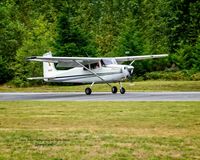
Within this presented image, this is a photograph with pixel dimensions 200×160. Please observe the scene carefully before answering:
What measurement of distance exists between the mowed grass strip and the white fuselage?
14.4m

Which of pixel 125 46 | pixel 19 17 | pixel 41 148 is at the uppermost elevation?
pixel 19 17

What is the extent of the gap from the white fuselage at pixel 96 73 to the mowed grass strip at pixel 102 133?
14.4 m

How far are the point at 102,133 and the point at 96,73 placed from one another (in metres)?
22.3

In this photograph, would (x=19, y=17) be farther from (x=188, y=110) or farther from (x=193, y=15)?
(x=188, y=110)

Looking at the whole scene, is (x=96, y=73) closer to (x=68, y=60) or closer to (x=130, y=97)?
(x=68, y=60)

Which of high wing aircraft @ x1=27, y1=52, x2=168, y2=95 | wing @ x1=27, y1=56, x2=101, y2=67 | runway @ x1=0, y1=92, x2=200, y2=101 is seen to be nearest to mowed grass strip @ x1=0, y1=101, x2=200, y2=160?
runway @ x1=0, y1=92, x2=200, y2=101

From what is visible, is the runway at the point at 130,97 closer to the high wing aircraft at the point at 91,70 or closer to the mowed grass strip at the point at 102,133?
the high wing aircraft at the point at 91,70

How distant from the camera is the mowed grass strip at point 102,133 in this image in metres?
11.1

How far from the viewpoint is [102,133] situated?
13.7 m

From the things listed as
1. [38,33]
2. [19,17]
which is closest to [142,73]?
[38,33]

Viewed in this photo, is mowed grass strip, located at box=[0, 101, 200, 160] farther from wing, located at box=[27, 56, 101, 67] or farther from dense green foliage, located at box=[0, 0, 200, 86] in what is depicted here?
dense green foliage, located at box=[0, 0, 200, 86]

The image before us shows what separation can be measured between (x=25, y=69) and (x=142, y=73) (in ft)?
39.3

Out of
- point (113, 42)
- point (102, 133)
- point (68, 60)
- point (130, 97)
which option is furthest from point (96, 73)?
point (113, 42)

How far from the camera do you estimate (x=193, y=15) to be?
1526 inches
